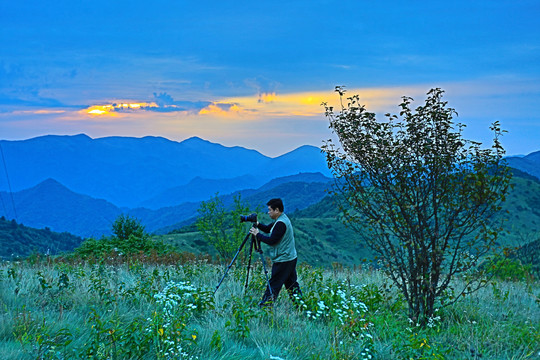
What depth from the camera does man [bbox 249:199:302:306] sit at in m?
8.03

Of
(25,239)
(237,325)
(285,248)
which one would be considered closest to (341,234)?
(25,239)

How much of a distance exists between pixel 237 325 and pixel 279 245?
2048 mm

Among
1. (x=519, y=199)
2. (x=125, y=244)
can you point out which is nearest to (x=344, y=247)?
(x=519, y=199)

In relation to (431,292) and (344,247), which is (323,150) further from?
(344,247)

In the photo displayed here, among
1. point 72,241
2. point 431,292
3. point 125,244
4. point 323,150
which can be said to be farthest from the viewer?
point 72,241

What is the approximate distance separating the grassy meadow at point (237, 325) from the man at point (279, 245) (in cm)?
38

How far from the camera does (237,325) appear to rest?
646 cm

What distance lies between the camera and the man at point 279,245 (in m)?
8.03

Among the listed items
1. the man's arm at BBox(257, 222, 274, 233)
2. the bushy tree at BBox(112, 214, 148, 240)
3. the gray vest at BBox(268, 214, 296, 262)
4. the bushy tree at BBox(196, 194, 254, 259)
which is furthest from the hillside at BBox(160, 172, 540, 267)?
the gray vest at BBox(268, 214, 296, 262)

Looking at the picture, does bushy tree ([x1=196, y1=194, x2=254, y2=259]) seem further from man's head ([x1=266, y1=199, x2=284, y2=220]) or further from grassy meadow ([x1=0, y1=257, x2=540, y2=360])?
man's head ([x1=266, y1=199, x2=284, y2=220])

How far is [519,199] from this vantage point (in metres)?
77.9

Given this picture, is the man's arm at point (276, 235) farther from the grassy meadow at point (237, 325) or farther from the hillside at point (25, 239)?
the hillside at point (25, 239)

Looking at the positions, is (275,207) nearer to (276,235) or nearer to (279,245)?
(276,235)

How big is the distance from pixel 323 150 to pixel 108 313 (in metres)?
4.25
